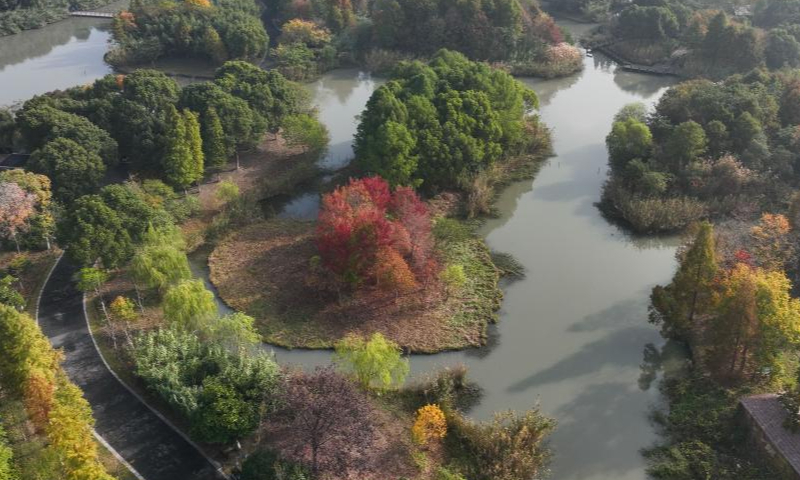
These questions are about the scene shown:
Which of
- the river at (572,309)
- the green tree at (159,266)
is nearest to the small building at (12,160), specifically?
the green tree at (159,266)

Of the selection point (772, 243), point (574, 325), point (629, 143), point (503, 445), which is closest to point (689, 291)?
point (574, 325)

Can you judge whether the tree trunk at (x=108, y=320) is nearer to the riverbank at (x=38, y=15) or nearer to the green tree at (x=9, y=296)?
the green tree at (x=9, y=296)

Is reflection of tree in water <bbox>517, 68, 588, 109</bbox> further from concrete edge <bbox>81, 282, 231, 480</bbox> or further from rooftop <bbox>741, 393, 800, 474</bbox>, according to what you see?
concrete edge <bbox>81, 282, 231, 480</bbox>

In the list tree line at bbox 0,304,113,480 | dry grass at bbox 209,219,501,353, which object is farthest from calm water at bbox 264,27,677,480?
tree line at bbox 0,304,113,480

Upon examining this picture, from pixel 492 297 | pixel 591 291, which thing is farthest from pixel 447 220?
pixel 591 291

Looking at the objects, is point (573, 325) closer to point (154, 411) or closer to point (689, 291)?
point (689, 291)

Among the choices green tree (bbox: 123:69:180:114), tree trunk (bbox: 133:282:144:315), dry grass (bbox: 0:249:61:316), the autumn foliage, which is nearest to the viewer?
the autumn foliage

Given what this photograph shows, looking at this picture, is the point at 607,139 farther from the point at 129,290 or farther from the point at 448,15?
the point at 129,290
